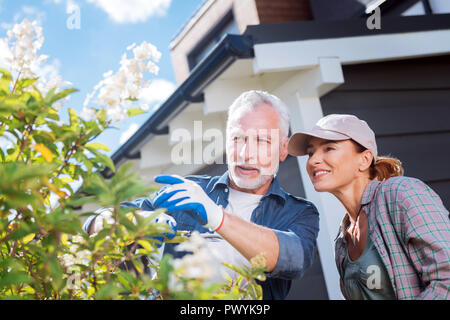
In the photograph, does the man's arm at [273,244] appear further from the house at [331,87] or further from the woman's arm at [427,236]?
the house at [331,87]

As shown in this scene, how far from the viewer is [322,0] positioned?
5.36 m

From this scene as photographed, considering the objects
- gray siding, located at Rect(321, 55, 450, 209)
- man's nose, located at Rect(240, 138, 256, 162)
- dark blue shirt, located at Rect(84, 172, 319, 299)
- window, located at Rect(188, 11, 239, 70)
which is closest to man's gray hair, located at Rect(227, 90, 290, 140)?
man's nose, located at Rect(240, 138, 256, 162)

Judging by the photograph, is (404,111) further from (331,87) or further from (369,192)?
(369,192)

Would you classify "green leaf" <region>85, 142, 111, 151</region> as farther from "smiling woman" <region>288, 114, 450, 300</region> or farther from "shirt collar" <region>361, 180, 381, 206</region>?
"shirt collar" <region>361, 180, 381, 206</region>

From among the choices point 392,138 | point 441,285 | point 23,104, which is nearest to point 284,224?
point 441,285

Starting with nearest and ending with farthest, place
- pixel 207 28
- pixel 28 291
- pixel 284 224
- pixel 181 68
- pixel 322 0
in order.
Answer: pixel 28 291
pixel 284 224
pixel 322 0
pixel 207 28
pixel 181 68

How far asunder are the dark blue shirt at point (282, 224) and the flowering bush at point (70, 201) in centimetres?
32

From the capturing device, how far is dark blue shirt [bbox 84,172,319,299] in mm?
1193

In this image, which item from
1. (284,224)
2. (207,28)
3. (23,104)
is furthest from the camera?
(207,28)

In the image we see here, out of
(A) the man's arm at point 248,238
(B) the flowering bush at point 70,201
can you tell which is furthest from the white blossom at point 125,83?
(A) the man's arm at point 248,238

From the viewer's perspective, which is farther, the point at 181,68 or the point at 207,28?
the point at 181,68

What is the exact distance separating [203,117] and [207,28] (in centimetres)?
480

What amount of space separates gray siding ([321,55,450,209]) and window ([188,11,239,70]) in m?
4.08
